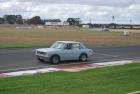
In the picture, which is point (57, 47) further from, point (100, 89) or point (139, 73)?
point (100, 89)

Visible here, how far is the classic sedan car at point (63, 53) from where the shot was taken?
2234 cm

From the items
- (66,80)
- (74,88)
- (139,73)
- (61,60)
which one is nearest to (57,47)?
(61,60)

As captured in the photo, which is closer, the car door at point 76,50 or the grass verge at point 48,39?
the car door at point 76,50

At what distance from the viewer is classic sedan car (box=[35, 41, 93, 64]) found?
2234 cm

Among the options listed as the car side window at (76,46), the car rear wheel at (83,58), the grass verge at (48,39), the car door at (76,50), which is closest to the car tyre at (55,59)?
the car door at (76,50)

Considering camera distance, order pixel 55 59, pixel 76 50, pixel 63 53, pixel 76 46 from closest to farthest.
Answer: pixel 55 59
pixel 63 53
pixel 76 50
pixel 76 46

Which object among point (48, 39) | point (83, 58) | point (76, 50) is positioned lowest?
point (48, 39)

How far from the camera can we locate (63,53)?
23.0m

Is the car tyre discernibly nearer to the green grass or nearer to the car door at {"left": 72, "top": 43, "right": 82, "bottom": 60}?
the car door at {"left": 72, "top": 43, "right": 82, "bottom": 60}

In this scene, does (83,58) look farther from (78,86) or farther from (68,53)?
(78,86)

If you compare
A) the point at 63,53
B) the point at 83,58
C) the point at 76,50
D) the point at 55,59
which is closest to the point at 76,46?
the point at 76,50

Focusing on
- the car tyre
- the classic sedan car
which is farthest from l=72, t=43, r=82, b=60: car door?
the car tyre

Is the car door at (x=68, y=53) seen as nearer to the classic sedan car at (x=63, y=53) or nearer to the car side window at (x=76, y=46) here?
the classic sedan car at (x=63, y=53)

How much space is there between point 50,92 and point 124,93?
208cm
